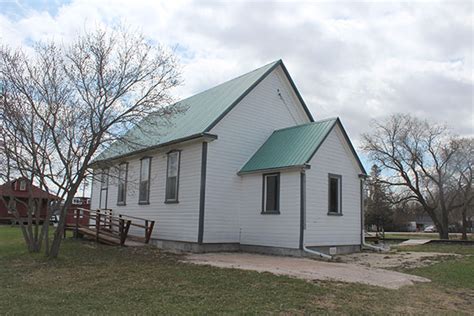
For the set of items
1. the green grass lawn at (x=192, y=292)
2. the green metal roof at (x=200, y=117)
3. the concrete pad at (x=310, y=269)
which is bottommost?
the green grass lawn at (x=192, y=292)

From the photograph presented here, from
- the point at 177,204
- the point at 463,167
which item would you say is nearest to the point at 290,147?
the point at 177,204

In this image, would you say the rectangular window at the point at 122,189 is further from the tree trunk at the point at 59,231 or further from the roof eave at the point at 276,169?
the tree trunk at the point at 59,231

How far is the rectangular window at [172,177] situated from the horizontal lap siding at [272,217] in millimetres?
2700

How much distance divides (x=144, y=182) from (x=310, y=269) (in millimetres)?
10578

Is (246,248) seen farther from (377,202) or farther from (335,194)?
(377,202)

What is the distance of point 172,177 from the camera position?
18266 millimetres

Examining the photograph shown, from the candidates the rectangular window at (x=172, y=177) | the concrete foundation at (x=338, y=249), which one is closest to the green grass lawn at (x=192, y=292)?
the concrete foundation at (x=338, y=249)

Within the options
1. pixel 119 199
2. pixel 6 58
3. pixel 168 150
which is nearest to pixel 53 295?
pixel 6 58

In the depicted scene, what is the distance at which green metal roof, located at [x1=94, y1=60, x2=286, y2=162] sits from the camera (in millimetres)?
17047

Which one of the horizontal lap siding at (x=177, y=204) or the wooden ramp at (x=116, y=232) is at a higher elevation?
the horizontal lap siding at (x=177, y=204)

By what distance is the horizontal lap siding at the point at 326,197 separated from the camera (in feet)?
51.8

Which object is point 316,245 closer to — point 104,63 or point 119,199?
point 104,63

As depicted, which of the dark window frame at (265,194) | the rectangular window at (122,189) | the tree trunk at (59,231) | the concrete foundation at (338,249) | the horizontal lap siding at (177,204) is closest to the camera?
the tree trunk at (59,231)

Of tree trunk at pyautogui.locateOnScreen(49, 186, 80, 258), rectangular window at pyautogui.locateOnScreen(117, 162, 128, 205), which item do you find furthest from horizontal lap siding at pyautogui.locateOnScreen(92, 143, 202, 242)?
tree trunk at pyautogui.locateOnScreen(49, 186, 80, 258)
